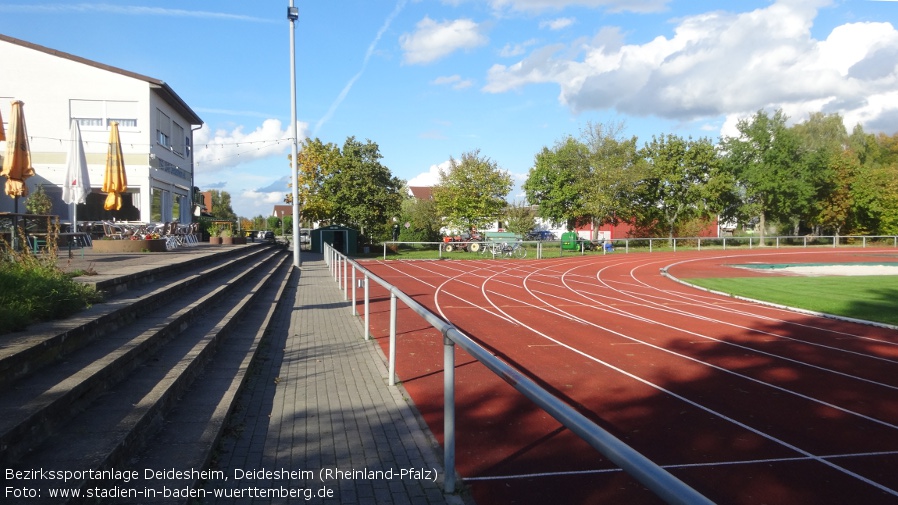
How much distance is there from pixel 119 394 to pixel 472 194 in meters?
44.0

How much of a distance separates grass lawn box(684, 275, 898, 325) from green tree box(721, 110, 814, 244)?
30.2m

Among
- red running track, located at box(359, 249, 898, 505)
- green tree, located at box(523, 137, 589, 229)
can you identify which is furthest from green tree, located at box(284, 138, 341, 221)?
red running track, located at box(359, 249, 898, 505)

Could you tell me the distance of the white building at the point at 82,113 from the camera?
25.8 m

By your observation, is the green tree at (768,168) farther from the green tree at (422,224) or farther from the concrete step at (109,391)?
the concrete step at (109,391)

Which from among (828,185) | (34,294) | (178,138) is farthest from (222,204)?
(34,294)

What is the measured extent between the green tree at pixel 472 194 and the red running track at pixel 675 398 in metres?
33.2

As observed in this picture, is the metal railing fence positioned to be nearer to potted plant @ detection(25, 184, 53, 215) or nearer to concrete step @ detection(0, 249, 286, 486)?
potted plant @ detection(25, 184, 53, 215)

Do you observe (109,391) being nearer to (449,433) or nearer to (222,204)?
(449,433)

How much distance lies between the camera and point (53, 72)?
26188 millimetres

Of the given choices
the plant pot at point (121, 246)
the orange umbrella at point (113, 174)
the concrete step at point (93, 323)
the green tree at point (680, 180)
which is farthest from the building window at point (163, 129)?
the green tree at point (680, 180)

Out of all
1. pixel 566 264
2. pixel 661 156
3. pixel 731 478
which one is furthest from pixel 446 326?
pixel 661 156

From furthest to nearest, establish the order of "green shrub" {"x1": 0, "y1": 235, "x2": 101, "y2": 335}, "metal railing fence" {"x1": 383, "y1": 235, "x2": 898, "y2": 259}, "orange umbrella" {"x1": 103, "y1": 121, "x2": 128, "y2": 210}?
"metal railing fence" {"x1": 383, "y1": 235, "x2": 898, "y2": 259} < "orange umbrella" {"x1": 103, "y1": 121, "x2": 128, "y2": 210} < "green shrub" {"x1": 0, "y1": 235, "x2": 101, "y2": 335}

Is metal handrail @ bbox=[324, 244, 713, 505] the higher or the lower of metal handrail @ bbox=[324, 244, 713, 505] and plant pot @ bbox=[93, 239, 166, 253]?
the lower

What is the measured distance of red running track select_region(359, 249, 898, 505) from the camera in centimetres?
446
